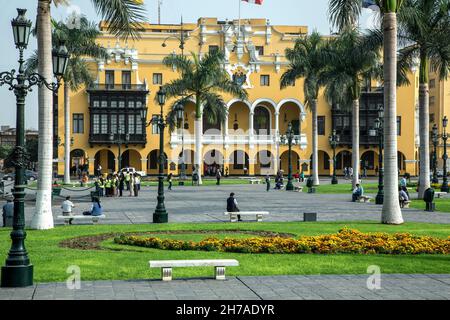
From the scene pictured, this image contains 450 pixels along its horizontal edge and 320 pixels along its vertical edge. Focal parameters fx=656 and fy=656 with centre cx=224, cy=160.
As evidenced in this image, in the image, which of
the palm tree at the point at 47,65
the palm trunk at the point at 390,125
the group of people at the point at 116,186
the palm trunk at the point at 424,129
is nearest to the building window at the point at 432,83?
the palm trunk at the point at 424,129

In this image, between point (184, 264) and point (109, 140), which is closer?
point (184, 264)

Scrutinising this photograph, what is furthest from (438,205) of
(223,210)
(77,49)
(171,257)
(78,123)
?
(78,123)

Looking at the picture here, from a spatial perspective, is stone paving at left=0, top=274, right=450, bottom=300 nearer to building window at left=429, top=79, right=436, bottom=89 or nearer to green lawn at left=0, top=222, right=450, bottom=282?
green lawn at left=0, top=222, right=450, bottom=282

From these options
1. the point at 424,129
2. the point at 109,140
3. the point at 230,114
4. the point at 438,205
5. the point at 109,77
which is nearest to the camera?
the point at 438,205

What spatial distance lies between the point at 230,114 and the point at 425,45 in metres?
42.3

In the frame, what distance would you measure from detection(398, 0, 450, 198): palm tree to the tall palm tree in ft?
27.3

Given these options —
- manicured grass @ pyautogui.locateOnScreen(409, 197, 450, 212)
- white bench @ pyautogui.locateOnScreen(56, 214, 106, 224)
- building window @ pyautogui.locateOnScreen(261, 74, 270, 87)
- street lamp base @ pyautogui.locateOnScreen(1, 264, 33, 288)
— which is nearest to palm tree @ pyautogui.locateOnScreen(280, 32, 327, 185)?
manicured grass @ pyautogui.locateOnScreen(409, 197, 450, 212)

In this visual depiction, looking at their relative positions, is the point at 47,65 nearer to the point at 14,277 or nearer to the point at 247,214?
the point at 247,214

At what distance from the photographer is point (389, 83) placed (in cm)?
2048

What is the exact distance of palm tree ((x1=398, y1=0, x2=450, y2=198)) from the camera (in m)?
30.0

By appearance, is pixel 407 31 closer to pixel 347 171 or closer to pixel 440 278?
pixel 440 278

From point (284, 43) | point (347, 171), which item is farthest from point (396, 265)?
point (284, 43)

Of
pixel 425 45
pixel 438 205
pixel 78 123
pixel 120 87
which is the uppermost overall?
pixel 120 87
